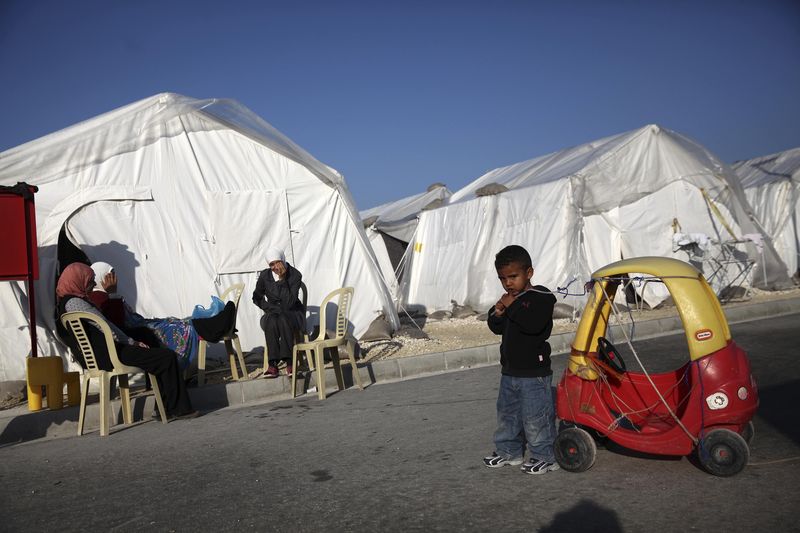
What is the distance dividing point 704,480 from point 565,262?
10475 mm

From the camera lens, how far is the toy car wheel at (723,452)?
4.03 m

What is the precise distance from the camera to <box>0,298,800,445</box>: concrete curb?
7305mm

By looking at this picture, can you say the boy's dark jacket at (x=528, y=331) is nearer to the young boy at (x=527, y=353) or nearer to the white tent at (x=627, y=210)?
the young boy at (x=527, y=353)

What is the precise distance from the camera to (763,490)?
3834mm

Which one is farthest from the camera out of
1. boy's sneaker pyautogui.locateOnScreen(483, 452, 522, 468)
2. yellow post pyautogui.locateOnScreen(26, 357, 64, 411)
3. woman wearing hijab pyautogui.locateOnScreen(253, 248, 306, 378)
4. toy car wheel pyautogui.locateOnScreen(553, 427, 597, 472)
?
woman wearing hijab pyautogui.locateOnScreen(253, 248, 306, 378)

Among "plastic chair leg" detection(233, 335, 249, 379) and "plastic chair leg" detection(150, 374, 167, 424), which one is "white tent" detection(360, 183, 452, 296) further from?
"plastic chair leg" detection(150, 374, 167, 424)

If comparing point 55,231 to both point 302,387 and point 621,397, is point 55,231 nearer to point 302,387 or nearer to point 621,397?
point 302,387

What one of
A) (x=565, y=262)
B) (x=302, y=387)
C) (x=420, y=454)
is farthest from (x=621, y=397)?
(x=565, y=262)

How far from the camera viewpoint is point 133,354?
23.3 feet

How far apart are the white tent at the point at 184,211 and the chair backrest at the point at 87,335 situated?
3.20 metres

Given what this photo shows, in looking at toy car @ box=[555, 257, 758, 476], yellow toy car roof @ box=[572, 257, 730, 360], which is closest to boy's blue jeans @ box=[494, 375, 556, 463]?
toy car @ box=[555, 257, 758, 476]

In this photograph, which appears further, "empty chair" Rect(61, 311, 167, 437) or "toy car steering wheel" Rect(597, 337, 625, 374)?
"empty chair" Rect(61, 311, 167, 437)

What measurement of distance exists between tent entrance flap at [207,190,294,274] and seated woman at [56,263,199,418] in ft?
13.1

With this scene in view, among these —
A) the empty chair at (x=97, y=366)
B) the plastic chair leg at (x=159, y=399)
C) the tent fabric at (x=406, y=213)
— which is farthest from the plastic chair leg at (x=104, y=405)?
the tent fabric at (x=406, y=213)
